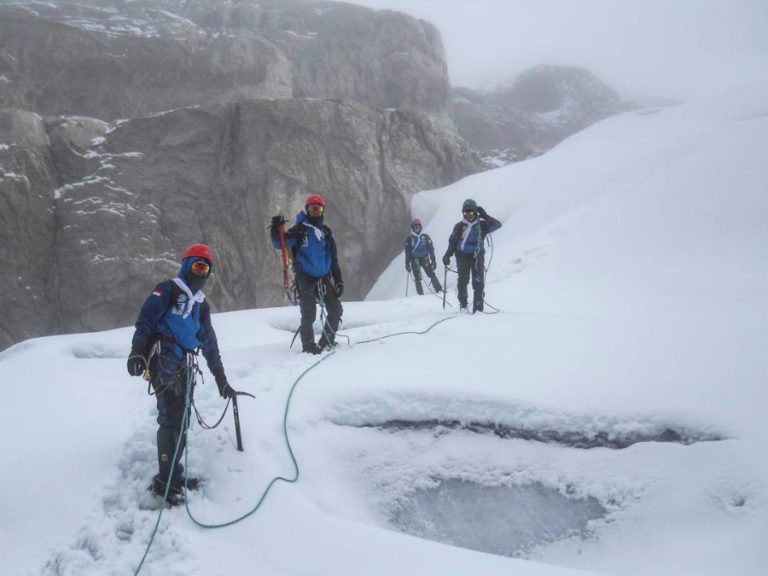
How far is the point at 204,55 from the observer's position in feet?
95.8

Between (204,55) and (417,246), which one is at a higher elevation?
(204,55)

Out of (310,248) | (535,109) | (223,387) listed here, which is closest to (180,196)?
(310,248)

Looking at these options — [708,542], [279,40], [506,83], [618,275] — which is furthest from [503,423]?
[506,83]

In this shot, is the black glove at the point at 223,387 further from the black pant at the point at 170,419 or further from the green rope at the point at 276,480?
the green rope at the point at 276,480

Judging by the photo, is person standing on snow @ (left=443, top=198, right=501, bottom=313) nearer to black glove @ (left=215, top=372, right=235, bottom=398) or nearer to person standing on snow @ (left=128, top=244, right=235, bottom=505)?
black glove @ (left=215, top=372, right=235, bottom=398)

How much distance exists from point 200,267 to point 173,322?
1.69 feet

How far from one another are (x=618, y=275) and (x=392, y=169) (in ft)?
48.5

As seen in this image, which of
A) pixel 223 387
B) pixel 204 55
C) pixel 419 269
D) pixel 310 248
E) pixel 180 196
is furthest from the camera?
pixel 204 55

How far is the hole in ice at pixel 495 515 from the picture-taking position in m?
4.16

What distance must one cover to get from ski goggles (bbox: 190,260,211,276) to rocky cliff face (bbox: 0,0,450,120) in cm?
2589

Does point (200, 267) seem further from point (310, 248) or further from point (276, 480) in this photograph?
point (310, 248)

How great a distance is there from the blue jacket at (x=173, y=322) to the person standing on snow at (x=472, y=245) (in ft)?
16.6

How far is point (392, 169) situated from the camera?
23391 millimetres

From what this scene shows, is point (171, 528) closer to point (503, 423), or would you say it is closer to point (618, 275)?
point (503, 423)
